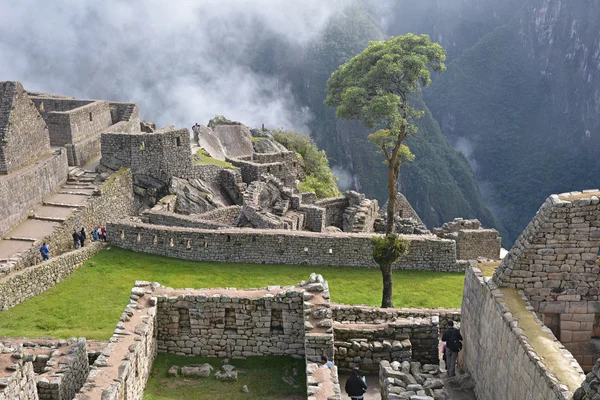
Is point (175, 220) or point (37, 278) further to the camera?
point (175, 220)

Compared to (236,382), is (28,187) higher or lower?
higher

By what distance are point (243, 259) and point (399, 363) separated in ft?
33.5

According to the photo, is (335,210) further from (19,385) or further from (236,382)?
(19,385)

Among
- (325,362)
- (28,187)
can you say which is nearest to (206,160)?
(28,187)

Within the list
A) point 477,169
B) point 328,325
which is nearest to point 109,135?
point 328,325

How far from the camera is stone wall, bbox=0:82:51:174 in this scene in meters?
23.9

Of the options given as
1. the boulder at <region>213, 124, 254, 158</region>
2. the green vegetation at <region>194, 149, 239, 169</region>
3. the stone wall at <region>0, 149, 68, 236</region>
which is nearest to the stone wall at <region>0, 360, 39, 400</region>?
the stone wall at <region>0, 149, 68, 236</region>

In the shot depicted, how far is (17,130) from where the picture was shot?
2477cm

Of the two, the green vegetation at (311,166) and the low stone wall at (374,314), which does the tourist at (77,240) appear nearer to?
the low stone wall at (374,314)

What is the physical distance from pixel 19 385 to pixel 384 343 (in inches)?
250

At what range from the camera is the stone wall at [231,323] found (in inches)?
485

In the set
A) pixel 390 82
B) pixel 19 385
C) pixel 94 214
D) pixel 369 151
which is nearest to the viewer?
pixel 19 385

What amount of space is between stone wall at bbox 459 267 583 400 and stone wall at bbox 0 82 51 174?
1811cm

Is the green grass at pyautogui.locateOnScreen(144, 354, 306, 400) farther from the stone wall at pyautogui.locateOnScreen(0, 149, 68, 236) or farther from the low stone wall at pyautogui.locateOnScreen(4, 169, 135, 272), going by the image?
the stone wall at pyautogui.locateOnScreen(0, 149, 68, 236)
